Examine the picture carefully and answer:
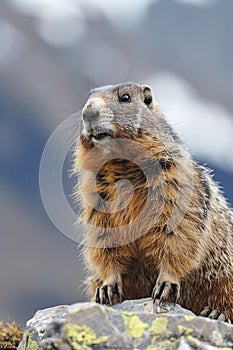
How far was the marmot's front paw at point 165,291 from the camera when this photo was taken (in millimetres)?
3965

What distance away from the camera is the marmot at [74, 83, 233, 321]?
4.21 meters

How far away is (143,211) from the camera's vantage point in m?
4.28

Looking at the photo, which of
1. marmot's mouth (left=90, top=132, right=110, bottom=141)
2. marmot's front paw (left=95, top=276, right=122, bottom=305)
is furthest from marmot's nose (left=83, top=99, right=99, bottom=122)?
marmot's front paw (left=95, top=276, right=122, bottom=305)

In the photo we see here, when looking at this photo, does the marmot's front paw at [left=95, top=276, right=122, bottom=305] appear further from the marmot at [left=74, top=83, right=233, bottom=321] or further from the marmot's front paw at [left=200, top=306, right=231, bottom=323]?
the marmot's front paw at [left=200, top=306, right=231, bottom=323]

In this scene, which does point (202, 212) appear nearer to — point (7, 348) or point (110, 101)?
point (110, 101)

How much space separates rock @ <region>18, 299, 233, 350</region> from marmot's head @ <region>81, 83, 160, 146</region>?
78.5 inches

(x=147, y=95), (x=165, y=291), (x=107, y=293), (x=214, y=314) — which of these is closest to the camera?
(x=165, y=291)

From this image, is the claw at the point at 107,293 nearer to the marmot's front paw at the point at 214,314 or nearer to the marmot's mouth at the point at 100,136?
the marmot's front paw at the point at 214,314

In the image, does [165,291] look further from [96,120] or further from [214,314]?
[96,120]

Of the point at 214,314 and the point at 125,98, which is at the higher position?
the point at 125,98

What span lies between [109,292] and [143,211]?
60 centimetres

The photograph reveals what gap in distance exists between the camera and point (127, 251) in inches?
171

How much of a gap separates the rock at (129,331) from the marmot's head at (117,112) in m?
1.99

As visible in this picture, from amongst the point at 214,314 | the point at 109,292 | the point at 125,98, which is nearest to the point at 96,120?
the point at 125,98
